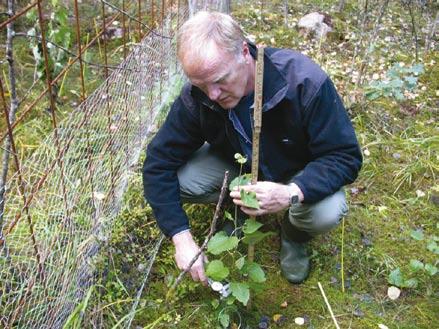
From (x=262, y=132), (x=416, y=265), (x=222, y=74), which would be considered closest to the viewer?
(x=222, y=74)

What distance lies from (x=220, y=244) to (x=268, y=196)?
25 centimetres

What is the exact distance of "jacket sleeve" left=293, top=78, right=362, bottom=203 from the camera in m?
1.93

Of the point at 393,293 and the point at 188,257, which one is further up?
the point at 188,257

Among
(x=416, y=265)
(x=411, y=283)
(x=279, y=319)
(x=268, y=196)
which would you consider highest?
(x=268, y=196)

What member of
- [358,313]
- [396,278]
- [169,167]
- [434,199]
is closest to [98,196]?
[169,167]

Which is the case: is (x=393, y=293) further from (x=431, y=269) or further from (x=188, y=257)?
(x=188, y=257)

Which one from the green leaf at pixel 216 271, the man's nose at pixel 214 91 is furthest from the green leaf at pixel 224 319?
the man's nose at pixel 214 91

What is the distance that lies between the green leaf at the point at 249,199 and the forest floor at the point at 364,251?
0.63 m

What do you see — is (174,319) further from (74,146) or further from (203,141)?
(74,146)

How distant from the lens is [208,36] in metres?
1.72

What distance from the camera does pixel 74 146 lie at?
2.34m

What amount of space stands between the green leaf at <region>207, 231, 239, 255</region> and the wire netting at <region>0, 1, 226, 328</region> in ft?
1.65

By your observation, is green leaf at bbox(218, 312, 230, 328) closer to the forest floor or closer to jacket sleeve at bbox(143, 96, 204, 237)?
the forest floor

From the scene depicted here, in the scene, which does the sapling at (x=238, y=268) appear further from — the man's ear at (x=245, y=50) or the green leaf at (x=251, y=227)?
the man's ear at (x=245, y=50)
